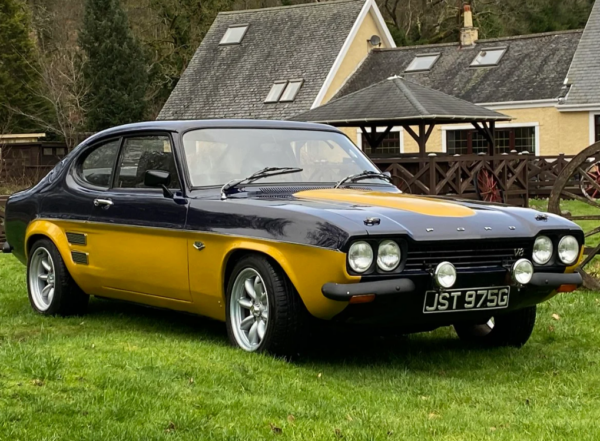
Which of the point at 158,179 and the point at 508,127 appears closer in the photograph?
the point at 158,179

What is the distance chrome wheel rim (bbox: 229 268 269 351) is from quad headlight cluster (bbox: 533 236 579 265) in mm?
1813

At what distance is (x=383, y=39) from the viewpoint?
43844 millimetres

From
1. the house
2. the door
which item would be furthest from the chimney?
the door

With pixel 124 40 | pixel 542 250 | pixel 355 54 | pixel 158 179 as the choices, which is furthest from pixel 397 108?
pixel 124 40

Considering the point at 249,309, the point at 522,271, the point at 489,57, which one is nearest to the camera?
the point at 522,271

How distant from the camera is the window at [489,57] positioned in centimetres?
3744

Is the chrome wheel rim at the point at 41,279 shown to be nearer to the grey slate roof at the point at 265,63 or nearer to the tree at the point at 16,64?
the grey slate roof at the point at 265,63

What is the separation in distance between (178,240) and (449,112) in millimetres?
16826

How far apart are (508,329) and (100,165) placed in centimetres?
356

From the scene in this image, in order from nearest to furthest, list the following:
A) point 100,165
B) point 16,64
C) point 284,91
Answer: point 100,165, point 284,91, point 16,64

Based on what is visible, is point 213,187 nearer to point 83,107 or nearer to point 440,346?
point 440,346

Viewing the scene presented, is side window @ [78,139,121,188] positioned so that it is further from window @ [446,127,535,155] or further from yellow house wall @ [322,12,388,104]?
yellow house wall @ [322,12,388,104]

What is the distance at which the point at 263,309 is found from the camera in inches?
262

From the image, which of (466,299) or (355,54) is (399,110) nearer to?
(466,299)
